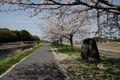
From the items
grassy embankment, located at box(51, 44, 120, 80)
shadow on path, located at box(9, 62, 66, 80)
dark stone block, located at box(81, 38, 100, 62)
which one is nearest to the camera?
grassy embankment, located at box(51, 44, 120, 80)

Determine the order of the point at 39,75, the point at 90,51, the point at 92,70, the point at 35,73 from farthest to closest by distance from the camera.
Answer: the point at 90,51
the point at 92,70
the point at 35,73
the point at 39,75

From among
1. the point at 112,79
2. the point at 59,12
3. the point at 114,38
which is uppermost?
the point at 59,12

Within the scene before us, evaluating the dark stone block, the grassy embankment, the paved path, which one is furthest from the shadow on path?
the dark stone block

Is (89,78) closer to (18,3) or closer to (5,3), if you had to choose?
(18,3)

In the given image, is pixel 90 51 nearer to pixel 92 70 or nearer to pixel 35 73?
pixel 92 70

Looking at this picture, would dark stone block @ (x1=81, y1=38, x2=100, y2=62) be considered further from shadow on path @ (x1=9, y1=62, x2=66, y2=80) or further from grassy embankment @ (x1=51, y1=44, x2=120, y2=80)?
shadow on path @ (x1=9, y1=62, x2=66, y2=80)

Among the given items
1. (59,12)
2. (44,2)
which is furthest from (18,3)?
(59,12)

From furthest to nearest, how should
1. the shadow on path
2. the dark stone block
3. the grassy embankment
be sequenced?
the dark stone block → the shadow on path → the grassy embankment

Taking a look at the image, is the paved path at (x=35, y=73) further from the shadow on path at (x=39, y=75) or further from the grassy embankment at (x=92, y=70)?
the grassy embankment at (x=92, y=70)

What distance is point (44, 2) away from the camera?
14.5 feet

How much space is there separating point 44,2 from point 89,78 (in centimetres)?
368

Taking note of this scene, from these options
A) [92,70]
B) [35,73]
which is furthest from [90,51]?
[35,73]

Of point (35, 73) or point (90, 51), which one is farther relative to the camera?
point (90, 51)

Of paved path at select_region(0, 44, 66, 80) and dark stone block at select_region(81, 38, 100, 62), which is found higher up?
dark stone block at select_region(81, 38, 100, 62)
